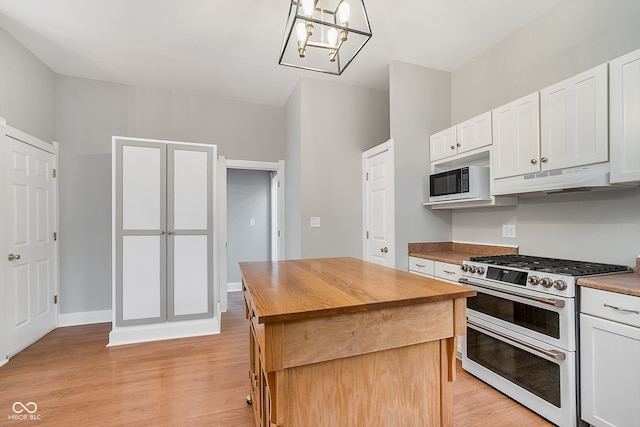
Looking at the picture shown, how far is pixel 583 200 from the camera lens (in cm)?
210

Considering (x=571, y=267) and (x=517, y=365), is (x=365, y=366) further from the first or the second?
(x=571, y=267)

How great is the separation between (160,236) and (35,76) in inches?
83.5

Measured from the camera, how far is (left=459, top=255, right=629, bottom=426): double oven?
1639 mm

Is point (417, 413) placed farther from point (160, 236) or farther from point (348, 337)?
point (160, 236)

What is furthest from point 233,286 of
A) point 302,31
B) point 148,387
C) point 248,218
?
point 302,31

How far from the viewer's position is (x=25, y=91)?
2895 mm

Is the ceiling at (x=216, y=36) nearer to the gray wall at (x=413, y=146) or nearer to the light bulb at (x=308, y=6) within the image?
the gray wall at (x=413, y=146)

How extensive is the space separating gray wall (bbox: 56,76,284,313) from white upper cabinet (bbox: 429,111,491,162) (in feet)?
10.3

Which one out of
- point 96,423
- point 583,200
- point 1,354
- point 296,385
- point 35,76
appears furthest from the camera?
point 35,76

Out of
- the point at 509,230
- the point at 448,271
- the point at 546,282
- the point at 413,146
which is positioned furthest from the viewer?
the point at 413,146

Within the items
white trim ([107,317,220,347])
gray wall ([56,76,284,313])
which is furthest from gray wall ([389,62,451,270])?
gray wall ([56,76,284,313])

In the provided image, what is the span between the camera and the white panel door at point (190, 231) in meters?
3.16

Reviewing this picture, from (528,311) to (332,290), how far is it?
1468 millimetres

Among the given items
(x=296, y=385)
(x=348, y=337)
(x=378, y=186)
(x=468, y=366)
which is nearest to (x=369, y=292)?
(x=348, y=337)
